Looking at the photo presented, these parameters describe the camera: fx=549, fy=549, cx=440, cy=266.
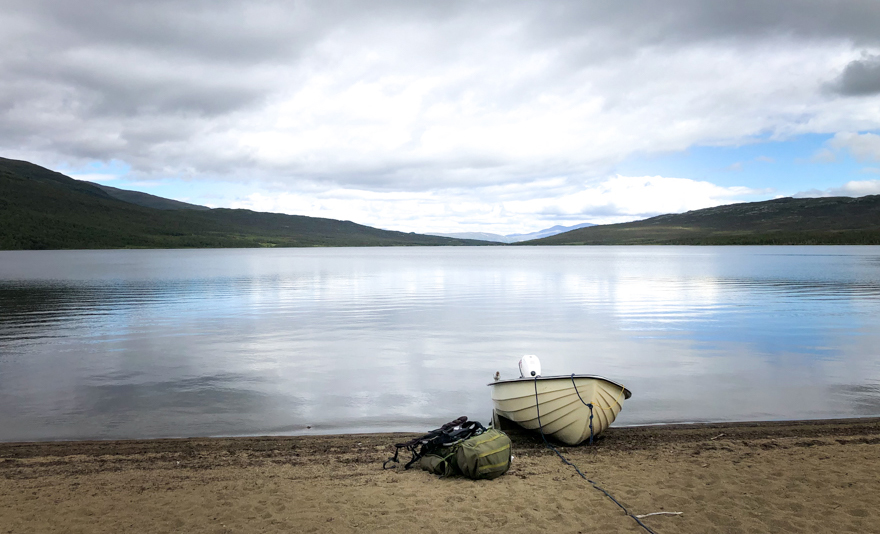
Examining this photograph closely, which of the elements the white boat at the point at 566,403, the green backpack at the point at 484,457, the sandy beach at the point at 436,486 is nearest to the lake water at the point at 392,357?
the sandy beach at the point at 436,486

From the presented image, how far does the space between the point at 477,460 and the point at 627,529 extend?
269 centimetres

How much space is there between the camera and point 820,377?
17.7 meters

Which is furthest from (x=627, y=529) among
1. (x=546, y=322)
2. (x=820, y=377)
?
(x=546, y=322)

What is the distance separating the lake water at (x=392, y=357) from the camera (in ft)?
46.5

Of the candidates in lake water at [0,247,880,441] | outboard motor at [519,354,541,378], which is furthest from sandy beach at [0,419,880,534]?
lake water at [0,247,880,441]

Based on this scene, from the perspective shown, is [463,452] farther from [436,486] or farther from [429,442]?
[429,442]

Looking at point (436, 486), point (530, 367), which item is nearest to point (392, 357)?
point (530, 367)

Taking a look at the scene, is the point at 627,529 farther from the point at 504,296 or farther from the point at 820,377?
the point at 504,296

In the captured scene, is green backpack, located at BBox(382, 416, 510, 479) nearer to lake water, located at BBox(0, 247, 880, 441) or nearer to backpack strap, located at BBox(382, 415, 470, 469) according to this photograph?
backpack strap, located at BBox(382, 415, 470, 469)

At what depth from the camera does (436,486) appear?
903 centimetres

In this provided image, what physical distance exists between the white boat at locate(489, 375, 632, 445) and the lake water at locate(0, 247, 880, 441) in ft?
8.01

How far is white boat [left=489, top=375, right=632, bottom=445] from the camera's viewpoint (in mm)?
10945

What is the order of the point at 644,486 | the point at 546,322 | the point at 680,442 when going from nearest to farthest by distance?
1. the point at 644,486
2. the point at 680,442
3. the point at 546,322

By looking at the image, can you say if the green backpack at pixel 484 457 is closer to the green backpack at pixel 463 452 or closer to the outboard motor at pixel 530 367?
the green backpack at pixel 463 452
